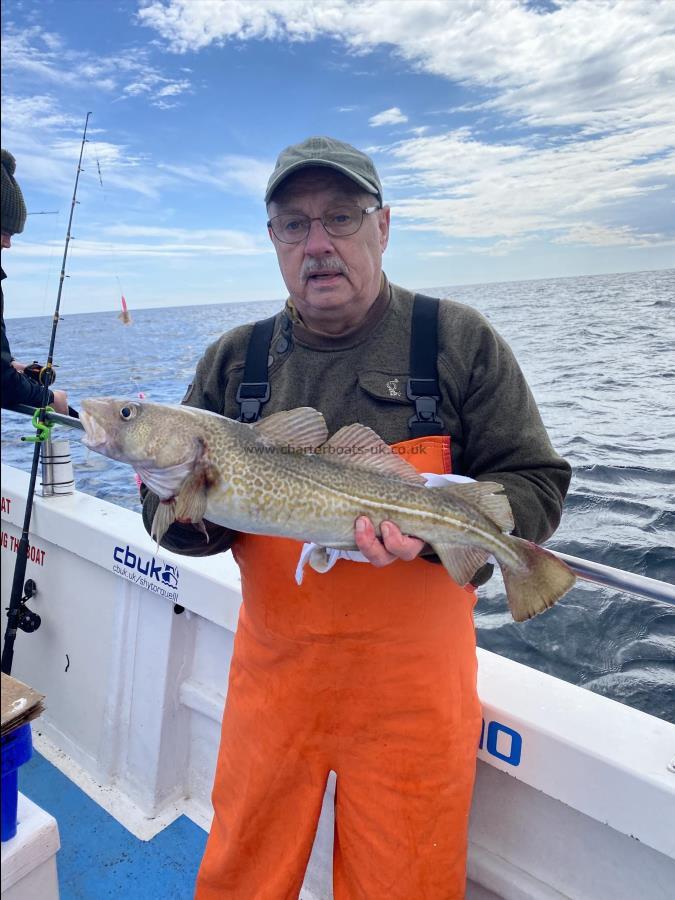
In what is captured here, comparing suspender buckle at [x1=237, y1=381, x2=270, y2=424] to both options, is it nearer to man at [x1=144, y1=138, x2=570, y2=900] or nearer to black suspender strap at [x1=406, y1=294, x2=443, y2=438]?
man at [x1=144, y1=138, x2=570, y2=900]

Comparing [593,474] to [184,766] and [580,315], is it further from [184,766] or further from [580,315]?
[580,315]

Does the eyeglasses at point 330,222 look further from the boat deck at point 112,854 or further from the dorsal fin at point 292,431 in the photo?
the boat deck at point 112,854

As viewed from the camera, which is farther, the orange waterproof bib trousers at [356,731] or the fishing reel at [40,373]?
the fishing reel at [40,373]

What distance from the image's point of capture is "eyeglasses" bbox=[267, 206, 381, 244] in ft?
7.74

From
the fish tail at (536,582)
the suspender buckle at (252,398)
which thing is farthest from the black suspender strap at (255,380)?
the fish tail at (536,582)

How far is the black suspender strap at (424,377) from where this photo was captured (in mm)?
2248

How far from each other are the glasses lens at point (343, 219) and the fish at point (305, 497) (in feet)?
2.54

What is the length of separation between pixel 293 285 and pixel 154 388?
1164cm

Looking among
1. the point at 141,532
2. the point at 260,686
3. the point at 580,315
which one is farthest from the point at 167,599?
the point at 580,315

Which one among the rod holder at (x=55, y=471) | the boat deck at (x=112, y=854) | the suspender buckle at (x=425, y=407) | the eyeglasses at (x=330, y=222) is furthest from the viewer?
the rod holder at (x=55, y=471)

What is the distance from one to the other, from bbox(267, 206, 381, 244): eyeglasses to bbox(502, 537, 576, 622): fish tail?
1390 mm

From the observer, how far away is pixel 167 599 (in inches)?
140

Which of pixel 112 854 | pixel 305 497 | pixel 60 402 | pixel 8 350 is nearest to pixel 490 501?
pixel 305 497

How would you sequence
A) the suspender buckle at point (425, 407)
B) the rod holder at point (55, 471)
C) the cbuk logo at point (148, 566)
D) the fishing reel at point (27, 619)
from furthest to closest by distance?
1. the rod holder at point (55, 471)
2. the fishing reel at point (27, 619)
3. the cbuk logo at point (148, 566)
4. the suspender buckle at point (425, 407)
